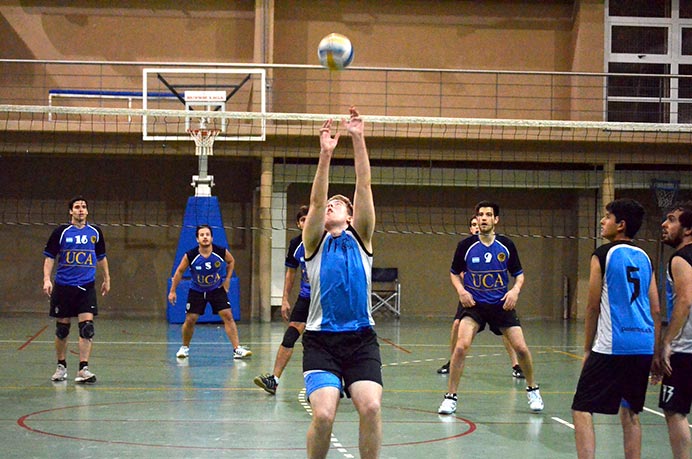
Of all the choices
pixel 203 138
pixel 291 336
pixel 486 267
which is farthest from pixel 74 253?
pixel 203 138

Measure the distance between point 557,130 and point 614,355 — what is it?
42.4 feet

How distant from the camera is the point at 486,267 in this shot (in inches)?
322

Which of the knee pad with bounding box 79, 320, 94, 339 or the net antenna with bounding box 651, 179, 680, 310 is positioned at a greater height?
the net antenna with bounding box 651, 179, 680, 310

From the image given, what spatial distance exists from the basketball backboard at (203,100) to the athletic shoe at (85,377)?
21.7 feet

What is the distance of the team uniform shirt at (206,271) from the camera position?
1137 cm

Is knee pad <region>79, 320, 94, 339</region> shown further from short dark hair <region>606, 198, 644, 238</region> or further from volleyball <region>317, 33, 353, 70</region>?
short dark hair <region>606, 198, 644, 238</region>

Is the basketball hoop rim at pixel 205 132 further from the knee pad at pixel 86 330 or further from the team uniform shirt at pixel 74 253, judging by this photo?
the knee pad at pixel 86 330

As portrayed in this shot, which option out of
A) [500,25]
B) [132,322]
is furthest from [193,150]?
[500,25]

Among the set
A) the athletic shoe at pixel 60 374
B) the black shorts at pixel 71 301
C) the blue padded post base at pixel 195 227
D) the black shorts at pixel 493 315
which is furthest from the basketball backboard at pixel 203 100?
the black shorts at pixel 493 315

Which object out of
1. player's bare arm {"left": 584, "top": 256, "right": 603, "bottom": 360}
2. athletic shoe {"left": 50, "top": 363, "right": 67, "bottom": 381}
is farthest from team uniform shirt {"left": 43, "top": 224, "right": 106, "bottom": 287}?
player's bare arm {"left": 584, "top": 256, "right": 603, "bottom": 360}

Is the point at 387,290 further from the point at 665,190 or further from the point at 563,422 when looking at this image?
the point at 563,422

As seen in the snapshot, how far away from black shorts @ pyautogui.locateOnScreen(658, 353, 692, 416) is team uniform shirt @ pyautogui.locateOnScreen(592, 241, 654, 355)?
375 millimetres

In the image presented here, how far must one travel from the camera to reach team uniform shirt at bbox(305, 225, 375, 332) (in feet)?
16.3

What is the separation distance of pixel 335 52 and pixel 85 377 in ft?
15.5
